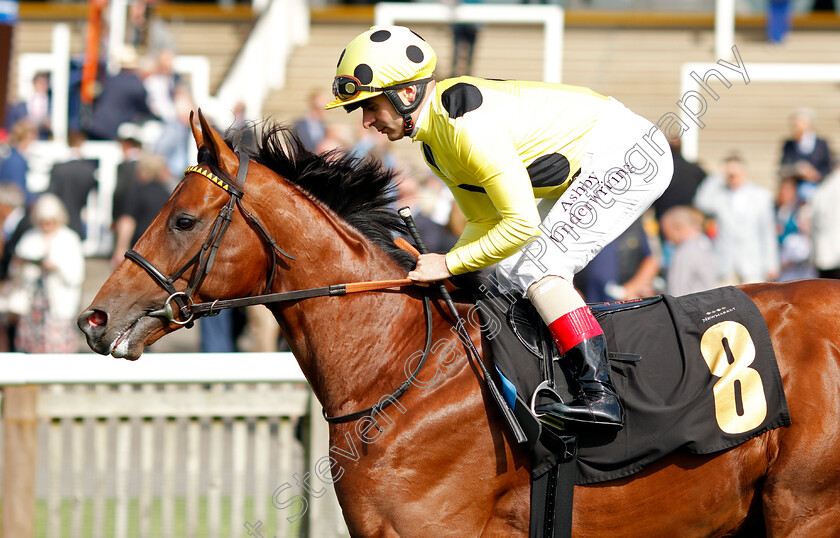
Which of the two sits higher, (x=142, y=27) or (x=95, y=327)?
(x=95, y=327)

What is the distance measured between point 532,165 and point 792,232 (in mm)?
6878

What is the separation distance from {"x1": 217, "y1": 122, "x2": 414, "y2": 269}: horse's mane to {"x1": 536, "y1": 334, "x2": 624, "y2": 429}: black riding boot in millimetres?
750

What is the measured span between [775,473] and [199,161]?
2303mm

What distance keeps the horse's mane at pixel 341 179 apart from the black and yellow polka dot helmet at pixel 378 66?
341 mm

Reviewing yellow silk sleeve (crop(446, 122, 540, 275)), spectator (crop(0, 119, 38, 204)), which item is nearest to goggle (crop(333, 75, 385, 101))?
yellow silk sleeve (crop(446, 122, 540, 275))

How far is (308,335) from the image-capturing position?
3371 mm

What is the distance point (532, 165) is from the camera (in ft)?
11.0

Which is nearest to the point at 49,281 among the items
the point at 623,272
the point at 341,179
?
the point at 623,272

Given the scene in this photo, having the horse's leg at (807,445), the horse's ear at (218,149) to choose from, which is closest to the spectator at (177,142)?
the horse's ear at (218,149)

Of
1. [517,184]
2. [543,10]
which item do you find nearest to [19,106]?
[543,10]

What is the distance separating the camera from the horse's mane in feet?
11.6

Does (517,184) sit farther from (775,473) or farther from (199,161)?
(775,473)

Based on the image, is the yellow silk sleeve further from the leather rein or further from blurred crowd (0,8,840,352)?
blurred crowd (0,8,840,352)

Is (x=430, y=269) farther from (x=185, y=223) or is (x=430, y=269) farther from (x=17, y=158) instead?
(x=17, y=158)
